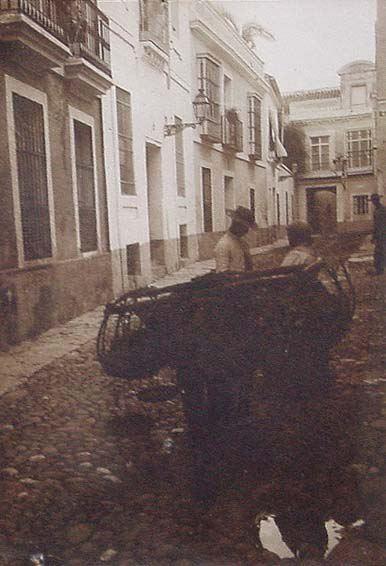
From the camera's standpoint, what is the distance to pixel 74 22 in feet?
6.06

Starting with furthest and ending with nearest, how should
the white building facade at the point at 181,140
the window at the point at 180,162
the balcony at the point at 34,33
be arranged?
the window at the point at 180,162 < the white building facade at the point at 181,140 < the balcony at the point at 34,33


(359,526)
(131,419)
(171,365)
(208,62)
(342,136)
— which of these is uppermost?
(208,62)

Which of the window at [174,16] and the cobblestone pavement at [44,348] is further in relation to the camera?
the window at [174,16]

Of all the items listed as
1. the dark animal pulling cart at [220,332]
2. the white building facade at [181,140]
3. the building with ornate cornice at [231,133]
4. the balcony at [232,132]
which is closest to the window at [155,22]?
the white building facade at [181,140]

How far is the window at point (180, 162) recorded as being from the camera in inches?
82.4

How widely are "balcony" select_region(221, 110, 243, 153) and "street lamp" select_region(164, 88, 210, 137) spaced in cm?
9

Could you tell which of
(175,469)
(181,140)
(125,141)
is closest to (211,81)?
(181,140)

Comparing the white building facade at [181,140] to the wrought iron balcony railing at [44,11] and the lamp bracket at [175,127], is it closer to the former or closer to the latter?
the lamp bracket at [175,127]

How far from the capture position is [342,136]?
82.0 inches

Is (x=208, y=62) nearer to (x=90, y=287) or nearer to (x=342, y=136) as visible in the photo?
(x=342, y=136)

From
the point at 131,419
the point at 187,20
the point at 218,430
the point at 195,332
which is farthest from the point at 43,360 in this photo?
the point at 187,20

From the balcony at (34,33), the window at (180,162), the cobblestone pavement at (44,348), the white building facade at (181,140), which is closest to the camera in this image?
the balcony at (34,33)

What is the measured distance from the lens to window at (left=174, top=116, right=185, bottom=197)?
2094 millimetres

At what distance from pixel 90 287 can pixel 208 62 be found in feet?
3.11
